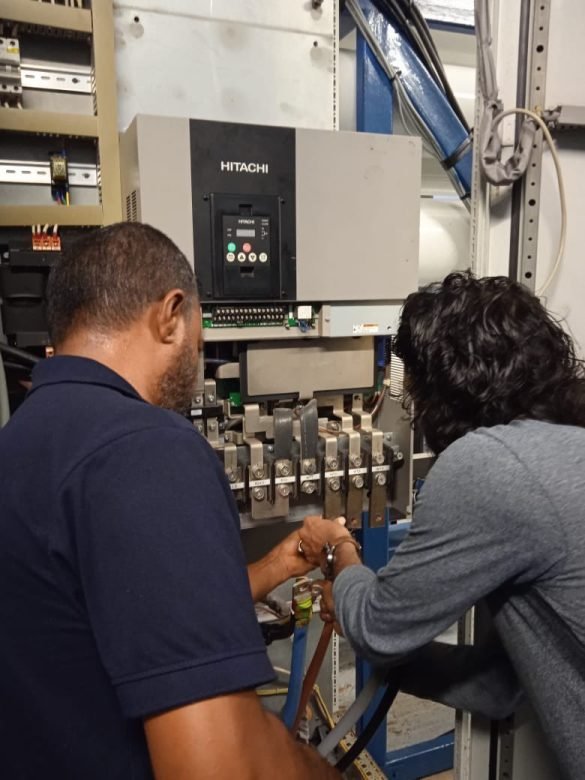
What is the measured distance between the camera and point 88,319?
827mm

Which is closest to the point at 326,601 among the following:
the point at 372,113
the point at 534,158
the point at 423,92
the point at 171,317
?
the point at 171,317

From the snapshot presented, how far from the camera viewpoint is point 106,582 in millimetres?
592

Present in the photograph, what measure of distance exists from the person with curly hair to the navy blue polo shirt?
30cm

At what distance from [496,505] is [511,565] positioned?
92mm

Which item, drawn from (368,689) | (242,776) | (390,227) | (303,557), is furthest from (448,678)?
(390,227)

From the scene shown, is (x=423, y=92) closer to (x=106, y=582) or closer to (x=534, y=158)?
(x=534, y=158)

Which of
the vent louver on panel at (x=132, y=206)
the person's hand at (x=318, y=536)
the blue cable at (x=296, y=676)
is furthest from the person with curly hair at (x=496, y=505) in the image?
the vent louver on panel at (x=132, y=206)

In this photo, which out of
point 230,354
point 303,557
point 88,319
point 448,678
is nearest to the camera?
point 88,319

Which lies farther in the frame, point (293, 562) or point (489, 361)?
point (293, 562)

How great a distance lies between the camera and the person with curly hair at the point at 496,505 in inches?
30.0

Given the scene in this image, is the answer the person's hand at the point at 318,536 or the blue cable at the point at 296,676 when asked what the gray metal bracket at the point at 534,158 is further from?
the blue cable at the point at 296,676

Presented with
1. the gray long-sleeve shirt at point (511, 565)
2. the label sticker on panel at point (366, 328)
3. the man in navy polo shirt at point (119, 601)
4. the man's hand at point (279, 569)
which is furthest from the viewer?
the label sticker on panel at point (366, 328)

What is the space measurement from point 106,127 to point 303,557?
1.29 metres

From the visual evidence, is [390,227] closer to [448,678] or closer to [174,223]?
[174,223]
